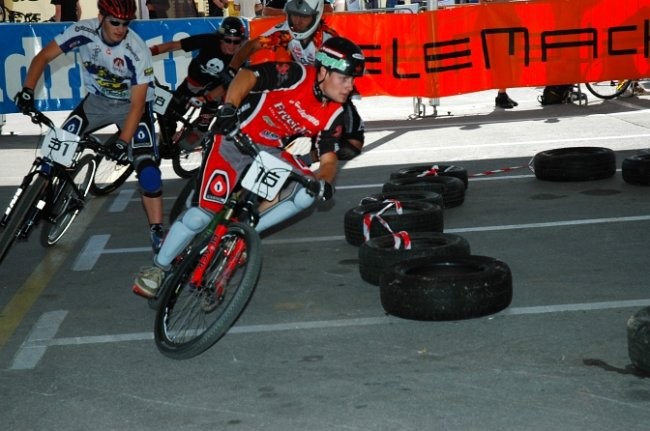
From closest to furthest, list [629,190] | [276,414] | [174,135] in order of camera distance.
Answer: [276,414]
[629,190]
[174,135]

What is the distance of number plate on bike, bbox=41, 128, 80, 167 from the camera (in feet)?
27.0

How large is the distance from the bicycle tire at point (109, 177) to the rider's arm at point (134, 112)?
2.91 meters

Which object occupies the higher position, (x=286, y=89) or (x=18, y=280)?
(x=286, y=89)

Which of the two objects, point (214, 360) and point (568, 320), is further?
point (568, 320)

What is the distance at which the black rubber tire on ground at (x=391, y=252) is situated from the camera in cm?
745

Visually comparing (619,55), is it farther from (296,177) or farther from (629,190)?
(296,177)

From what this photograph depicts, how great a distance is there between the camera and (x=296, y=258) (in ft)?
28.5

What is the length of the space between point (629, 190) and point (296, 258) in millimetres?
3764

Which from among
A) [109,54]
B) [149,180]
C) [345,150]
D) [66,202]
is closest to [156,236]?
[149,180]

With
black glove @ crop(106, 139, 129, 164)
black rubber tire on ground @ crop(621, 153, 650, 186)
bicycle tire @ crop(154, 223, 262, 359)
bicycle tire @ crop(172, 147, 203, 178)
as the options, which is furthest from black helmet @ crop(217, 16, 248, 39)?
bicycle tire @ crop(154, 223, 262, 359)

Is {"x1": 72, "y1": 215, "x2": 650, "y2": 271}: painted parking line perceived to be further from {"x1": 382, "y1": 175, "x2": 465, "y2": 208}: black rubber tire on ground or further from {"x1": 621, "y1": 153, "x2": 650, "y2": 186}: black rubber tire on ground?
{"x1": 621, "y1": 153, "x2": 650, "y2": 186}: black rubber tire on ground

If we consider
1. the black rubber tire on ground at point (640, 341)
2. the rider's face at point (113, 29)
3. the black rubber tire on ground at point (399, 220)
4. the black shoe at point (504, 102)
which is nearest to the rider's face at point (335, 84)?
the black rubber tire on ground at point (399, 220)

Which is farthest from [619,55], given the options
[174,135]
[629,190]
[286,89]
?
[286,89]

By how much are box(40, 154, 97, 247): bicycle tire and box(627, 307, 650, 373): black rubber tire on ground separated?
4943 millimetres
